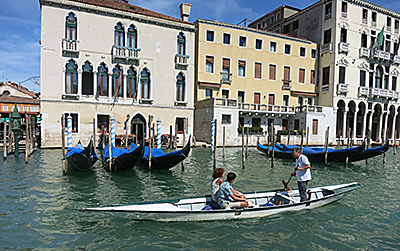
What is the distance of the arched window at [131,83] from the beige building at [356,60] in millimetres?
14952

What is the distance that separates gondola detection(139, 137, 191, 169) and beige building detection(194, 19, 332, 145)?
8252mm

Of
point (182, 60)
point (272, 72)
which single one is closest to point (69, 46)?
point (182, 60)

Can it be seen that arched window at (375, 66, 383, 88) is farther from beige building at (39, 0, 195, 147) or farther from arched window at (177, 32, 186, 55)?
arched window at (177, 32, 186, 55)

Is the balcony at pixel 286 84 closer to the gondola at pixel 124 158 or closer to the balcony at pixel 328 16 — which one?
the balcony at pixel 328 16

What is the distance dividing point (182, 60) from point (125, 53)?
3559 mm

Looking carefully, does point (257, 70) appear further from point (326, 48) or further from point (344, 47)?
point (344, 47)

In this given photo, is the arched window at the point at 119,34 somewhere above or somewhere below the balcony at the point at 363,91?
above

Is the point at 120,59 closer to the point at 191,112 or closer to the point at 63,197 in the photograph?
the point at 191,112

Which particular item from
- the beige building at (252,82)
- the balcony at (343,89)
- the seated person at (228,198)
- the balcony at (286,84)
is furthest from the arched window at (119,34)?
the balcony at (343,89)

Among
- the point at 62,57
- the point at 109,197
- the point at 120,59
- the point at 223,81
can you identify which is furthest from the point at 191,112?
the point at 109,197

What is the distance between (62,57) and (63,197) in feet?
35.6

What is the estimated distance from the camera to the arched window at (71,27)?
14.8m

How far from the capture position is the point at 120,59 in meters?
16.0

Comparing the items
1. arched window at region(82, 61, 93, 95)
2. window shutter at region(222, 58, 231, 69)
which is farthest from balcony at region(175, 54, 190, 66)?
arched window at region(82, 61, 93, 95)
